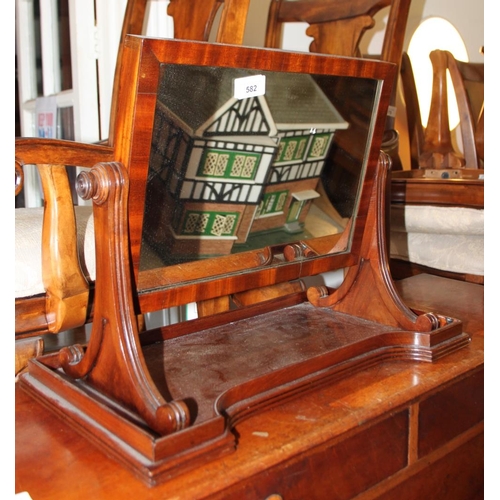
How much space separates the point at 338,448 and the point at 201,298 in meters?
0.27

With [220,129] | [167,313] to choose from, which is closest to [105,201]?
[220,129]

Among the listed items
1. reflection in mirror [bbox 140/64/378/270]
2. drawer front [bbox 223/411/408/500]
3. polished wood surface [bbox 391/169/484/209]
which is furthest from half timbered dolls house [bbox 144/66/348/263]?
polished wood surface [bbox 391/169/484/209]

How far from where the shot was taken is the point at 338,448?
84 cm

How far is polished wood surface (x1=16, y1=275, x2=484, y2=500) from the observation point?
70 centimetres

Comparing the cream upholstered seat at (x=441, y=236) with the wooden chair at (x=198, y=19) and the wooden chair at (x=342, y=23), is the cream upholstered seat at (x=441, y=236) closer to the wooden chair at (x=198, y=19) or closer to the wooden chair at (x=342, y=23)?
the wooden chair at (x=342, y=23)

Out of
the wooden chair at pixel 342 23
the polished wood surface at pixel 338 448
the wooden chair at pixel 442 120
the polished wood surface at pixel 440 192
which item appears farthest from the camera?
the wooden chair at pixel 442 120

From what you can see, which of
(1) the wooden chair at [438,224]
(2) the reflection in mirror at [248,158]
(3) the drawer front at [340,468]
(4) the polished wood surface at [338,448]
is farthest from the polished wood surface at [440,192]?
(3) the drawer front at [340,468]

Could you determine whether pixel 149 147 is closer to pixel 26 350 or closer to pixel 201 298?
pixel 201 298

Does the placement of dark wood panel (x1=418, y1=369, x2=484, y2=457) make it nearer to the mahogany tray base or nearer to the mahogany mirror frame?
the mahogany tray base

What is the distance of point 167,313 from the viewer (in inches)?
73.2

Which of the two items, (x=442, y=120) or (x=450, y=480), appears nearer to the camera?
(x=450, y=480)

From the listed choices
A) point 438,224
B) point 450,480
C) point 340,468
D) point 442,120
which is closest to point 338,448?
point 340,468

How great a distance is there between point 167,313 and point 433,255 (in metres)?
0.76

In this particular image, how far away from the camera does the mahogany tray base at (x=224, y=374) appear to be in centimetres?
72
